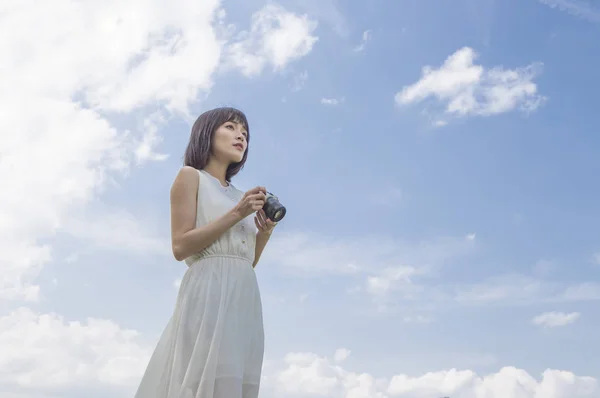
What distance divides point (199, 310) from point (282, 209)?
74cm

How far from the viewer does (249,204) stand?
3.85 m

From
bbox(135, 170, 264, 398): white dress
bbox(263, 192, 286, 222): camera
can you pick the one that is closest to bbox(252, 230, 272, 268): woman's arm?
bbox(135, 170, 264, 398): white dress

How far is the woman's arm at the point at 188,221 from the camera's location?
12.6 feet

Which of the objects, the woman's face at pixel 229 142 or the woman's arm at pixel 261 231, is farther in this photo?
the woman's face at pixel 229 142

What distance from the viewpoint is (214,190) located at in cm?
416

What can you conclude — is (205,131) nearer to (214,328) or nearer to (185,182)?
(185,182)

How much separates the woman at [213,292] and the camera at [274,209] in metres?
0.05

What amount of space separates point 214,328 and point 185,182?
0.92 metres

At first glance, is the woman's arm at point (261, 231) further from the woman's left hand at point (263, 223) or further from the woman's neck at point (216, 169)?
the woman's neck at point (216, 169)

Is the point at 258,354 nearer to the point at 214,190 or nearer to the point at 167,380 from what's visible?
the point at 167,380

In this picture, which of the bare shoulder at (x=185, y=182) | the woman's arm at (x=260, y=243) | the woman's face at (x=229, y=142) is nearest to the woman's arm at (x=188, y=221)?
the bare shoulder at (x=185, y=182)

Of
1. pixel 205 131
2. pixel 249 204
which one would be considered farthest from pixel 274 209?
pixel 205 131

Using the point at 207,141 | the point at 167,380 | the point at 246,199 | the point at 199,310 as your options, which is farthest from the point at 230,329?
the point at 207,141

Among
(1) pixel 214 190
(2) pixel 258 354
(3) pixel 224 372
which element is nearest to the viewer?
(3) pixel 224 372
